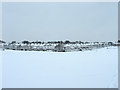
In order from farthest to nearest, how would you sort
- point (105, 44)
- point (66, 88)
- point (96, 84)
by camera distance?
point (105, 44), point (96, 84), point (66, 88)

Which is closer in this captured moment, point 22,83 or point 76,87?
point 76,87

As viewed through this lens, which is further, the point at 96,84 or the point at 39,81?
the point at 39,81

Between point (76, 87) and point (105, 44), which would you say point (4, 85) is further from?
point (105, 44)

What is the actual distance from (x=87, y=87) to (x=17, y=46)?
19248 mm

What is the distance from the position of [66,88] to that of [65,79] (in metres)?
0.68

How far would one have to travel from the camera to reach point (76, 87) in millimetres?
3314

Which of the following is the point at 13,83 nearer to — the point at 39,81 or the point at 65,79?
the point at 39,81

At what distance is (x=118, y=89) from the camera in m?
3.04

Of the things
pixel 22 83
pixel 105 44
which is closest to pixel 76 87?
pixel 22 83

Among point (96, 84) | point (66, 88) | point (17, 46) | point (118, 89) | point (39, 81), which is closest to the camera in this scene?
point (118, 89)

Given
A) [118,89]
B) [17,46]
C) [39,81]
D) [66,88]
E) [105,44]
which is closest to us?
[118,89]

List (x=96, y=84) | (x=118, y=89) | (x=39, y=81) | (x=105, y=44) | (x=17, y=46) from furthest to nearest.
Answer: (x=105, y=44) < (x=17, y=46) < (x=39, y=81) < (x=96, y=84) < (x=118, y=89)

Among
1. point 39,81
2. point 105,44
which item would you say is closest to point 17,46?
point 105,44

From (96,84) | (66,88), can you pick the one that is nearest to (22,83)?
(66,88)
